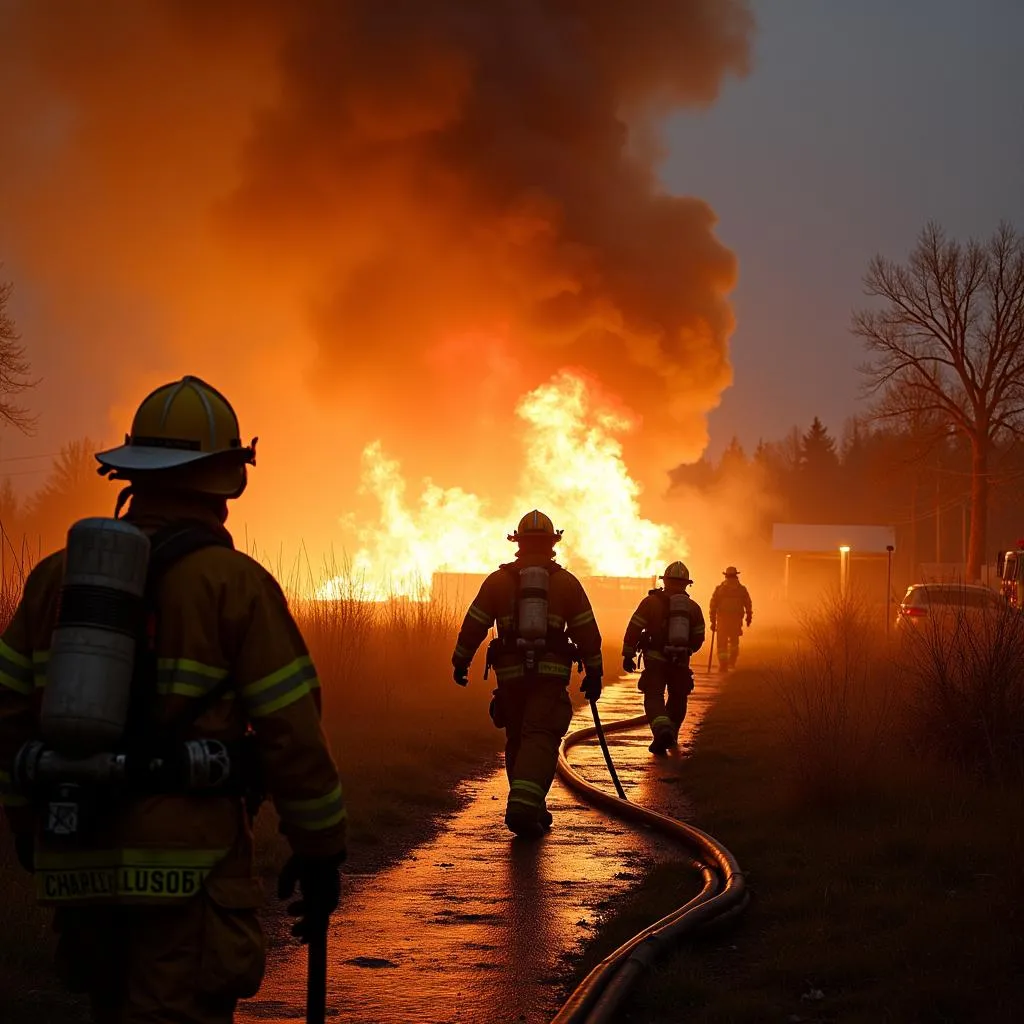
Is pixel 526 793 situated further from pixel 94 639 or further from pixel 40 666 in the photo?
pixel 94 639

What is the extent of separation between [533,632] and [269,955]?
329 centimetres

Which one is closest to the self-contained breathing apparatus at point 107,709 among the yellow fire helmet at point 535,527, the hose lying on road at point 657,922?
the hose lying on road at point 657,922

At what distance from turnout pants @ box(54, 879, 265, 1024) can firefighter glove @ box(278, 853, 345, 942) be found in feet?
0.47

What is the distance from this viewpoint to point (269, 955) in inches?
204

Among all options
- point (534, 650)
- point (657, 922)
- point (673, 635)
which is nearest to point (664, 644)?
point (673, 635)

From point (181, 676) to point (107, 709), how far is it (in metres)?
0.21

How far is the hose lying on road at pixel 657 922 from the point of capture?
4.18 metres

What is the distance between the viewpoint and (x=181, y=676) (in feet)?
9.32

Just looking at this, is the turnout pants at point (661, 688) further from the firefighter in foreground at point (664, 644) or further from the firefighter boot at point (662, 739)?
the firefighter boot at point (662, 739)

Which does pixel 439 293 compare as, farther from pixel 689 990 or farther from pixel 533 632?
pixel 689 990

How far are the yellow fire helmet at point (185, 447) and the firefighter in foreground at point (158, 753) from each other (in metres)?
0.01

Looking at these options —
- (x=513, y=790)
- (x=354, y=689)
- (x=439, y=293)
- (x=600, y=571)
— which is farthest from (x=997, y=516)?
(x=513, y=790)

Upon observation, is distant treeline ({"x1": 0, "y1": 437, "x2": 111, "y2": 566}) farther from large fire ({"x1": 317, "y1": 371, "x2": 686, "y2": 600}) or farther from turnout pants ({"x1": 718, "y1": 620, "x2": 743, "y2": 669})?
turnout pants ({"x1": 718, "y1": 620, "x2": 743, "y2": 669})

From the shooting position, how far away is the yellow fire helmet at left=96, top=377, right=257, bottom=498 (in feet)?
10.00
